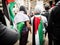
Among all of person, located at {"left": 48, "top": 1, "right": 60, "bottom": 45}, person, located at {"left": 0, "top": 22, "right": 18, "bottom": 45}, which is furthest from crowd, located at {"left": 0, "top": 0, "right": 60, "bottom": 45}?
person, located at {"left": 0, "top": 22, "right": 18, "bottom": 45}

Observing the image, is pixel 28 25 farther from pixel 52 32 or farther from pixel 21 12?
pixel 52 32

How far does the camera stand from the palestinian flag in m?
4.83

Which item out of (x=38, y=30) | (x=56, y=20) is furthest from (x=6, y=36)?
(x=38, y=30)

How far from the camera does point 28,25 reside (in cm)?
486

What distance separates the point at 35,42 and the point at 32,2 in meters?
5.85

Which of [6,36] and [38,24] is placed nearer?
[6,36]

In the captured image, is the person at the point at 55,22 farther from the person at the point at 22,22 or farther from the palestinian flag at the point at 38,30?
the person at the point at 22,22

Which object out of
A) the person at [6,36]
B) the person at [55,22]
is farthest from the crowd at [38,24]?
the person at [6,36]

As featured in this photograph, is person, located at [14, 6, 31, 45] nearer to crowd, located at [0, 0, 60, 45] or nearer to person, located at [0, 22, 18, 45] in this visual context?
crowd, located at [0, 0, 60, 45]

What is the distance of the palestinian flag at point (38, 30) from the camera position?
4.83 meters

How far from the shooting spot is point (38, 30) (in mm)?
4844

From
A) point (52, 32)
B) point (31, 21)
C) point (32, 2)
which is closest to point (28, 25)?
point (31, 21)

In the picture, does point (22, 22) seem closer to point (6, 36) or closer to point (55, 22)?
point (55, 22)

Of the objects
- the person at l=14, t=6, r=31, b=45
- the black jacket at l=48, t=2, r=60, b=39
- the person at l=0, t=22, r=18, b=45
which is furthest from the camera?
the person at l=14, t=6, r=31, b=45
